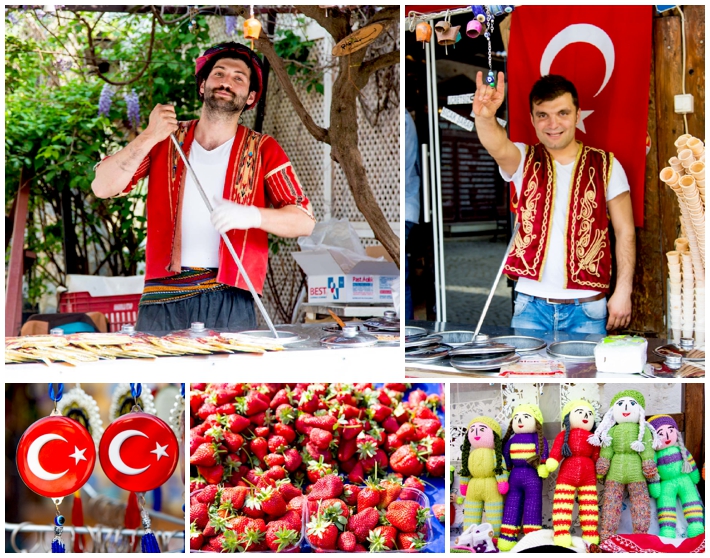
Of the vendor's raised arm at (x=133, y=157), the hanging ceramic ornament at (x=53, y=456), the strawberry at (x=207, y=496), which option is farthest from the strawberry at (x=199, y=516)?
the vendor's raised arm at (x=133, y=157)

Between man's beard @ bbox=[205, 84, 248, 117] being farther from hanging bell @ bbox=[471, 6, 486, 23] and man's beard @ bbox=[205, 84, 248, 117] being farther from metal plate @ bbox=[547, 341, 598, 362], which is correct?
Answer: metal plate @ bbox=[547, 341, 598, 362]

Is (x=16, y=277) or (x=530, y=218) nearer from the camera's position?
(x=530, y=218)

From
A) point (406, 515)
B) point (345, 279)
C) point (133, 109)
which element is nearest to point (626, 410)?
point (406, 515)

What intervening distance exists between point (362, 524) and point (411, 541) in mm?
153

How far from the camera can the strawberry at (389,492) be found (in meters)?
2.18

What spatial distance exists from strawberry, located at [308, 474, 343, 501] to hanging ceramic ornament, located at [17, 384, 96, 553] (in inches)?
26.7

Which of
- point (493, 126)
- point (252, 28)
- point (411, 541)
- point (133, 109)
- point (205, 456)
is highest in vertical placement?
point (133, 109)

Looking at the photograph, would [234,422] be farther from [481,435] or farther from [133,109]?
[133,109]

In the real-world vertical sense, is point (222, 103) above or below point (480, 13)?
below

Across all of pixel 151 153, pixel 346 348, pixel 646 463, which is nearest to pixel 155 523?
pixel 346 348

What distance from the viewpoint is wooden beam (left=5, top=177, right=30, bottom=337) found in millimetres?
4379

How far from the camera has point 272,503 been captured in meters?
2.13

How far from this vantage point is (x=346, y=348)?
2.12m

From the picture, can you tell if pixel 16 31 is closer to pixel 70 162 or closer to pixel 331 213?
pixel 70 162
